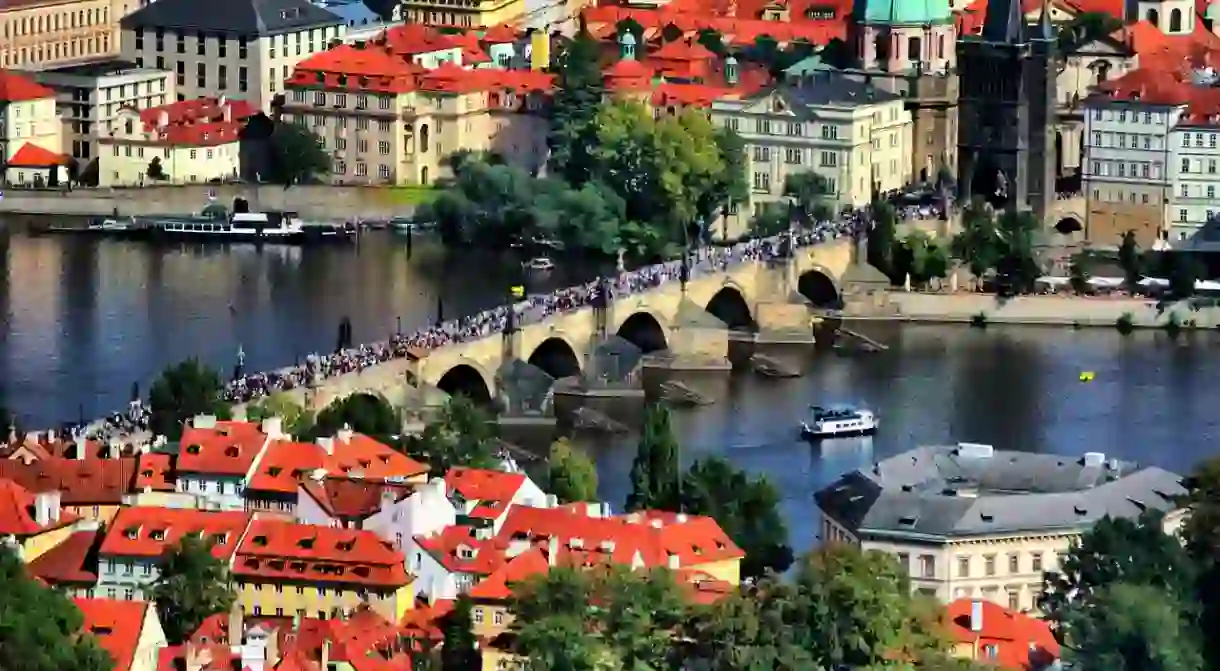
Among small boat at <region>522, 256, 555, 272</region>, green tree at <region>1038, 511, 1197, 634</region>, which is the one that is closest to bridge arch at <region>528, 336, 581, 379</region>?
small boat at <region>522, 256, 555, 272</region>

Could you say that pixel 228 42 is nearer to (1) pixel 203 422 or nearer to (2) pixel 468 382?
(2) pixel 468 382

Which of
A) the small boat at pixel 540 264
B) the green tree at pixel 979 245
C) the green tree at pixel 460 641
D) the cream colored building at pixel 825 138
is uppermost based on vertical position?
the cream colored building at pixel 825 138

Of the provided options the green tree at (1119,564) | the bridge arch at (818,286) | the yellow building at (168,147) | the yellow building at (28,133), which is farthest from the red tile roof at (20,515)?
the yellow building at (28,133)

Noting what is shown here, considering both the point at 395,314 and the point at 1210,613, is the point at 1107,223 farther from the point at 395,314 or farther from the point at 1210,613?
the point at 1210,613

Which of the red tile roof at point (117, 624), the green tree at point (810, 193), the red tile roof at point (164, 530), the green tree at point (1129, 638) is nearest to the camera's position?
the green tree at point (1129, 638)

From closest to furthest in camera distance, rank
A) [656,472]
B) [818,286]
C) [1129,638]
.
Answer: [1129,638] < [656,472] < [818,286]

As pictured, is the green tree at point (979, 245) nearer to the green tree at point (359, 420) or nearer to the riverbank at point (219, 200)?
the riverbank at point (219, 200)

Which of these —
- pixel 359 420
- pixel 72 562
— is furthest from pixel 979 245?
pixel 72 562
